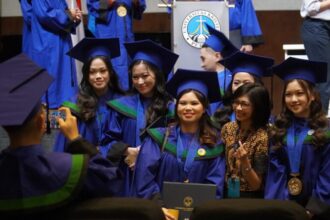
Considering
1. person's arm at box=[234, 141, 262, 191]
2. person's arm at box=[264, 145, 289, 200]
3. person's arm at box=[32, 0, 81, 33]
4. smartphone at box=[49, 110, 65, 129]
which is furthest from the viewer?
person's arm at box=[32, 0, 81, 33]

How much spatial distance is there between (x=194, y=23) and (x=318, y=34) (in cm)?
127

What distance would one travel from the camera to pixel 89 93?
469 cm

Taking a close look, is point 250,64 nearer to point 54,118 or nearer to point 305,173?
point 305,173

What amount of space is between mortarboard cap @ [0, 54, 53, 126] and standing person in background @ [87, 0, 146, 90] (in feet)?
13.3

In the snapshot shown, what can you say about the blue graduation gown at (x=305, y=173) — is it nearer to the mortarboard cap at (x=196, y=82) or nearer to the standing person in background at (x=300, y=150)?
the standing person in background at (x=300, y=150)

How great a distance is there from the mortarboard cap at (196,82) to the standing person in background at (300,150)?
1.64ft

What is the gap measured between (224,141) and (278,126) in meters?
0.38

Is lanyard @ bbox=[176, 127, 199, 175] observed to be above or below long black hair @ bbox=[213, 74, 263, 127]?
below

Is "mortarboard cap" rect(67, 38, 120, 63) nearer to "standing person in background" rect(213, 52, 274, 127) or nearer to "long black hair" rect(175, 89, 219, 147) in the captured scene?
"standing person in background" rect(213, 52, 274, 127)

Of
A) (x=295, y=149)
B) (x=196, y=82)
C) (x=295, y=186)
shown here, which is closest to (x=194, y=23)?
(x=196, y=82)

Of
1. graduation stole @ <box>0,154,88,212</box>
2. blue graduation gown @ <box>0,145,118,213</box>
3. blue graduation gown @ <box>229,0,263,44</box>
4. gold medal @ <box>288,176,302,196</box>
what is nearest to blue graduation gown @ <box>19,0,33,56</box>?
blue graduation gown @ <box>229,0,263,44</box>

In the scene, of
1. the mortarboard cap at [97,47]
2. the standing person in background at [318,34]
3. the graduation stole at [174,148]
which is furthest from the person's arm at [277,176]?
the standing person in background at [318,34]

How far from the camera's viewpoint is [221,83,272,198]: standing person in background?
375 cm

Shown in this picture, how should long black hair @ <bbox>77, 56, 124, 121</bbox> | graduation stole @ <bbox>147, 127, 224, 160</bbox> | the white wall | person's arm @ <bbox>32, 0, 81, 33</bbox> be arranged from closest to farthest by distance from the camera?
graduation stole @ <bbox>147, 127, 224, 160</bbox> < long black hair @ <bbox>77, 56, 124, 121</bbox> < person's arm @ <bbox>32, 0, 81, 33</bbox> < the white wall
